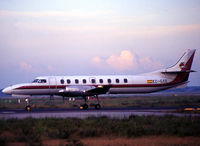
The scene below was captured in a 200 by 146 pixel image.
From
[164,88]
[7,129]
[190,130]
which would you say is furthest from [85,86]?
[190,130]

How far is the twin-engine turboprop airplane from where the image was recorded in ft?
104

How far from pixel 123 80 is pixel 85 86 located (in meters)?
4.54

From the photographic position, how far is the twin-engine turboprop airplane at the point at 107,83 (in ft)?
104

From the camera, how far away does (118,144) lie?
516 inches

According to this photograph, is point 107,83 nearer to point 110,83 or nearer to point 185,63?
point 110,83

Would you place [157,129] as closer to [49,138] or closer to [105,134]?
[105,134]

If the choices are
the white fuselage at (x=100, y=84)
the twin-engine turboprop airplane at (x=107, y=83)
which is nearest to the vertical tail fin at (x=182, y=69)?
the twin-engine turboprop airplane at (x=107, y=83)

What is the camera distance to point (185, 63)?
36781mm

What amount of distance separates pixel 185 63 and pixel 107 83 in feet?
32.9

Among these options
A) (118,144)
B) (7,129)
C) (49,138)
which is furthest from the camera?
(7,129)

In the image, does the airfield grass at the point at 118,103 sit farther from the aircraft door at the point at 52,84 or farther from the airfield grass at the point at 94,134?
the airfield grass at the point at 94,134

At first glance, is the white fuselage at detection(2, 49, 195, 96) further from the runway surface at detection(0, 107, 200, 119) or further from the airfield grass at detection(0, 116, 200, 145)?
the airfield grass at detection(0, 116, 200, 145)

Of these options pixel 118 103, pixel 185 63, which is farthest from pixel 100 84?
pixel 118 103

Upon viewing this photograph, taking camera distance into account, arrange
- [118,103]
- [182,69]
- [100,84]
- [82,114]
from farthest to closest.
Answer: [118,103] → [182,69] → [100,84] → [82,114]
